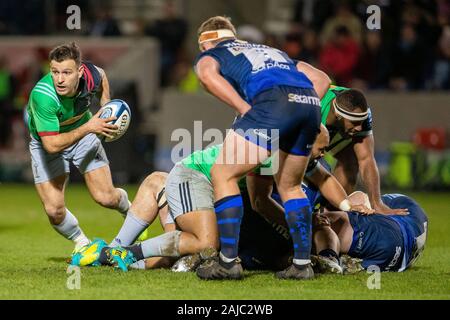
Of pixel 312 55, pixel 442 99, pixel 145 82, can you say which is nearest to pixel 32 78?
pixel 145 82

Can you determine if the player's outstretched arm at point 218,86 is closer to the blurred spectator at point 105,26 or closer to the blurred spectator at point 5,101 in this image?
the blurred spectator at point 5,101

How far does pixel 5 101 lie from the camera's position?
17594 millimetres

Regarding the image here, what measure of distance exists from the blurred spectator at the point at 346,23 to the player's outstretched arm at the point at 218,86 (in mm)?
10289

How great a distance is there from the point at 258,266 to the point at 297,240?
85 centimetres

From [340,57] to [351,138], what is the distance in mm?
8069

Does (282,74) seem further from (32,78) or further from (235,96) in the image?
(32,78)

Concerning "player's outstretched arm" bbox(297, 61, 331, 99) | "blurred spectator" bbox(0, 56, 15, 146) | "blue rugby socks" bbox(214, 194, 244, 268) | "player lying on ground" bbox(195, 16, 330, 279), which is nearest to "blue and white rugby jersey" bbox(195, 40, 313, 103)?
"player lying on ground" bbox(195, 16, 330, 279)

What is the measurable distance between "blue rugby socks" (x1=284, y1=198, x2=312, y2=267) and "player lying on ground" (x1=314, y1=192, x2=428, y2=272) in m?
0.47

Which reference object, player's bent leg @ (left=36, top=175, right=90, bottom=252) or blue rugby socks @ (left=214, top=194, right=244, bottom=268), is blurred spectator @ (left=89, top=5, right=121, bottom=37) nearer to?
player's bent leg @ (left=36, top=175, right=90, bottom=252)

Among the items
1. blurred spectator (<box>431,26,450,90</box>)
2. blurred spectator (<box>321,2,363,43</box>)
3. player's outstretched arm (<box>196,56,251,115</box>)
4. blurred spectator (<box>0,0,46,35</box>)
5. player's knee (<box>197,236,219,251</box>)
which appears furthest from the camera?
blurred spectator (<box>0,0,46,35</box>)

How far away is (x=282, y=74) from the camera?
272 inches

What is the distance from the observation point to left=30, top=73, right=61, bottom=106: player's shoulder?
799 centimetres

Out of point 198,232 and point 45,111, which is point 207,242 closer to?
point 198,232

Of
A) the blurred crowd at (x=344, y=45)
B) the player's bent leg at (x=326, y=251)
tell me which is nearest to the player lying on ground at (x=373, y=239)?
the player's bent leg at (x=326, y=251)
